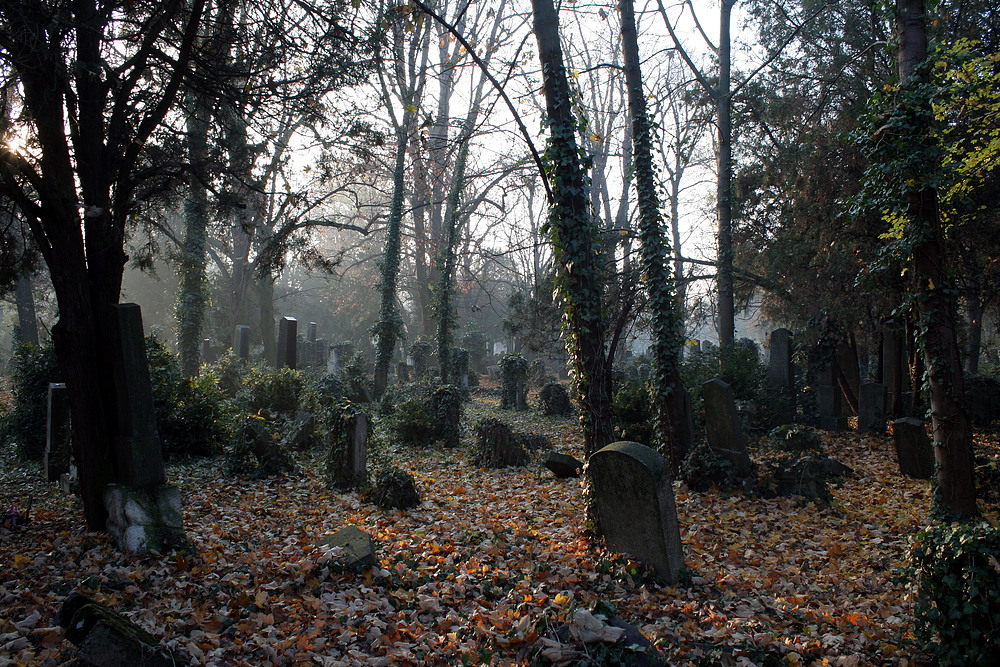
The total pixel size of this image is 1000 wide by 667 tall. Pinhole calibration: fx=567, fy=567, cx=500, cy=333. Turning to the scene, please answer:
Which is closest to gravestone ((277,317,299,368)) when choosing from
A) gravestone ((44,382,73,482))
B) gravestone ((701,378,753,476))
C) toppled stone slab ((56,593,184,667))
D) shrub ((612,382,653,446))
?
gravestone ((44,382,73,482))

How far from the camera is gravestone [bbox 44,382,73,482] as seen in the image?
7.44m

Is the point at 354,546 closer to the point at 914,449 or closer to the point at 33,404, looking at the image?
the point at 33,404

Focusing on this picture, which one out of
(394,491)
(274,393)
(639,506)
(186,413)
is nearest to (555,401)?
(274,393)

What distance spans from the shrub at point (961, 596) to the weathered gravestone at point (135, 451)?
218 inches

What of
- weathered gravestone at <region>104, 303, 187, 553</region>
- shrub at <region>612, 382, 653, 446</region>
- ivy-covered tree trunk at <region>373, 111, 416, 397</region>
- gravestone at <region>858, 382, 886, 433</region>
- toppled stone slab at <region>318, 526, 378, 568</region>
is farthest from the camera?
ivy-covered tree trunk at <region>373, 111, 416, 397</region>

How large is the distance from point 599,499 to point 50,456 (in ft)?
23.5

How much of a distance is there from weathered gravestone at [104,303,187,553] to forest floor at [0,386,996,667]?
1.09 ft

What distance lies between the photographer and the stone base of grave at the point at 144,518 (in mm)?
4836

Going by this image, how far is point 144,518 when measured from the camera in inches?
196

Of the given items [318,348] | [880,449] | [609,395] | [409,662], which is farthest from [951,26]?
[318,348]

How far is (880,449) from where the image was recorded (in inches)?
388

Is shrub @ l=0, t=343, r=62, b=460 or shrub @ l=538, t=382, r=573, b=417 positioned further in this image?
shrub @ l=538, t=382, r=573, b=417

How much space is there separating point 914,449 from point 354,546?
7545 mm

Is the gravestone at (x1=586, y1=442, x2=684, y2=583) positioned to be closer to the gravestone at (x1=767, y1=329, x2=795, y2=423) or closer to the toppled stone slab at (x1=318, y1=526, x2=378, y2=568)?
the toppled stone slab at (x1=318, y1=526, x2=378, y2=568)
